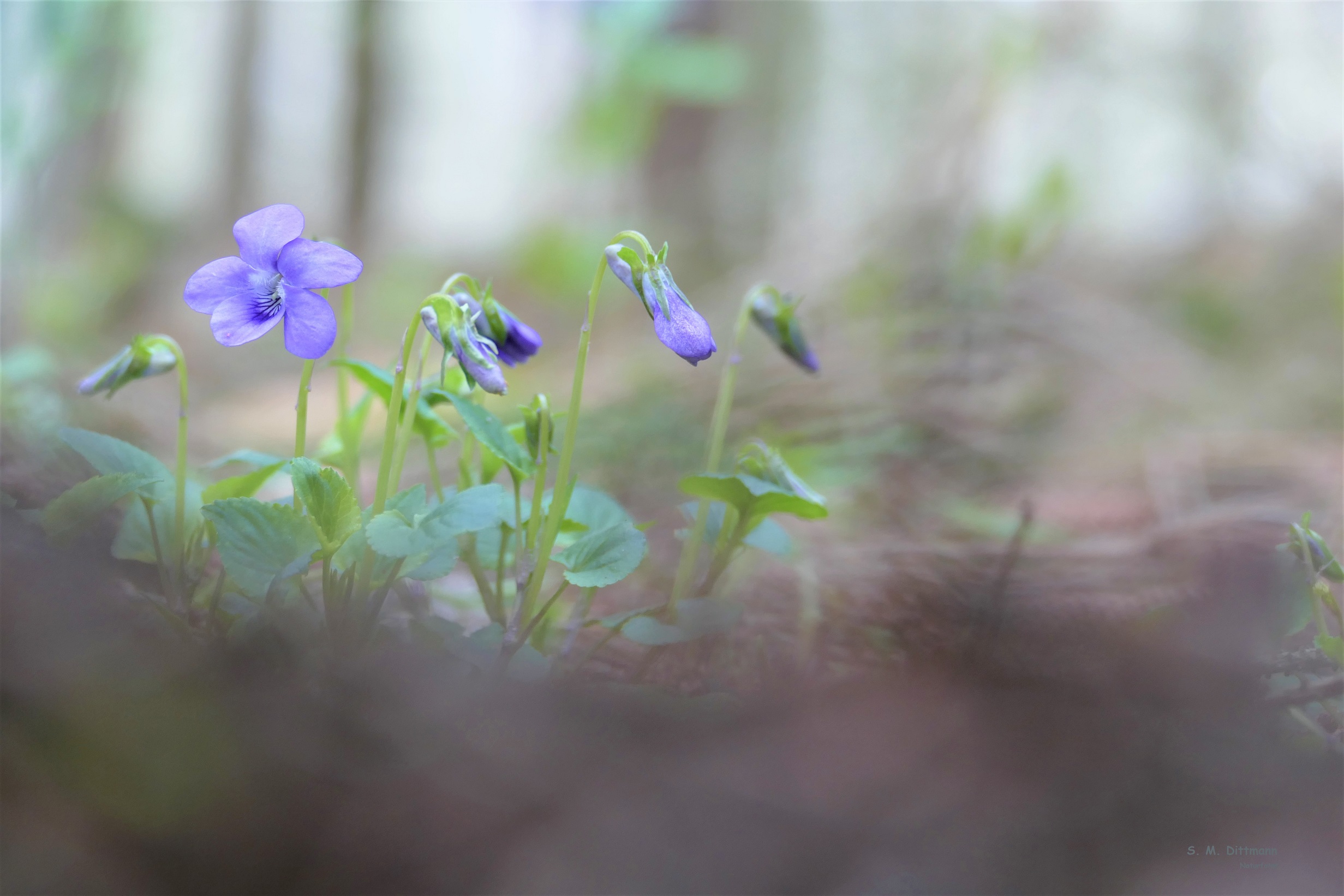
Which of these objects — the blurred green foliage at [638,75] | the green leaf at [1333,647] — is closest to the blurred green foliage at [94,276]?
the blurred green foliage at [638,75]

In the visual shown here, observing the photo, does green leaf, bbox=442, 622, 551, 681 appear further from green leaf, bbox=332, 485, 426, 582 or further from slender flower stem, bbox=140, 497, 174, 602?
slender flower stem, bbox=140, 497, 174, 602

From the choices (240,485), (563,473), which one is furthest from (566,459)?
(240,485)

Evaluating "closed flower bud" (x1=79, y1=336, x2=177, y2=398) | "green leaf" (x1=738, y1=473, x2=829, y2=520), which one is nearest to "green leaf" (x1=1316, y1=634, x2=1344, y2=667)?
"green leaf" (x1=738, y1=473, x2=829, y2=520)

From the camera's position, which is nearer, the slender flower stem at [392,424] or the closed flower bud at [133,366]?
the slender flower stem at [392,424]

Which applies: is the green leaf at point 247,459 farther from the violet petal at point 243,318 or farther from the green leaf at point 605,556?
the green leaf at point 605,556

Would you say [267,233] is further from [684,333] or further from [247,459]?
[684,333]

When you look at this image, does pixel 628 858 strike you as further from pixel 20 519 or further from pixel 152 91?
pixel 152 91

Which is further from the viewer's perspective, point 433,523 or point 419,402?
point 419,402
